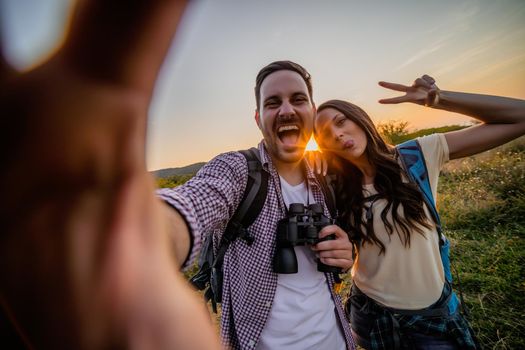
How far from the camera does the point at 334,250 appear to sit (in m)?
1.56

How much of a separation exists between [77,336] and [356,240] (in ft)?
6.62

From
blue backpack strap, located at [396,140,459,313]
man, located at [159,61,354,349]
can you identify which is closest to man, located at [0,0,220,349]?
man, located at [159,61,354,349]

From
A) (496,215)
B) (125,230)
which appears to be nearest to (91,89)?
(125,230)

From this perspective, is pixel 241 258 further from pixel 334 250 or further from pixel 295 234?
pixel 334 250

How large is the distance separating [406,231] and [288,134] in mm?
1197

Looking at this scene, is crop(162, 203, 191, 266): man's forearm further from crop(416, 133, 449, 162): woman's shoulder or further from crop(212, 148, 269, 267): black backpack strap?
crop(416, 133, 449, 162): woman's shoulder

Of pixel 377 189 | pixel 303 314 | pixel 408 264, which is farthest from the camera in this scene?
pixel 377 189

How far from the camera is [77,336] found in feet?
0.78

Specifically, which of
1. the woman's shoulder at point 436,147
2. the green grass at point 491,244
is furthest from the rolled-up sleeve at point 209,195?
the green grass at point 491,244

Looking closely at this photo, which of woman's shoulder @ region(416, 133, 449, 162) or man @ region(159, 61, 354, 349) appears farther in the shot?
woman's shoulder @ region(416, 133, 449, 162)

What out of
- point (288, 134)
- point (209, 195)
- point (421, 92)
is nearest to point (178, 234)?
point (209, 195)

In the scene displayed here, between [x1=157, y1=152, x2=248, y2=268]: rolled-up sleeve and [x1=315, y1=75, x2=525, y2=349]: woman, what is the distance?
42.3 inches

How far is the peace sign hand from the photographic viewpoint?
6.84ft

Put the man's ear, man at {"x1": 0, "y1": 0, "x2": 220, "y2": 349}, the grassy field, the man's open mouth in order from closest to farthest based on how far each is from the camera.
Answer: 1. man at {"x1": 0, "y1": 0, "x2": 220, "y2": 349}
2. the man's open mouth
3. the man's ear
4. the grassy field
